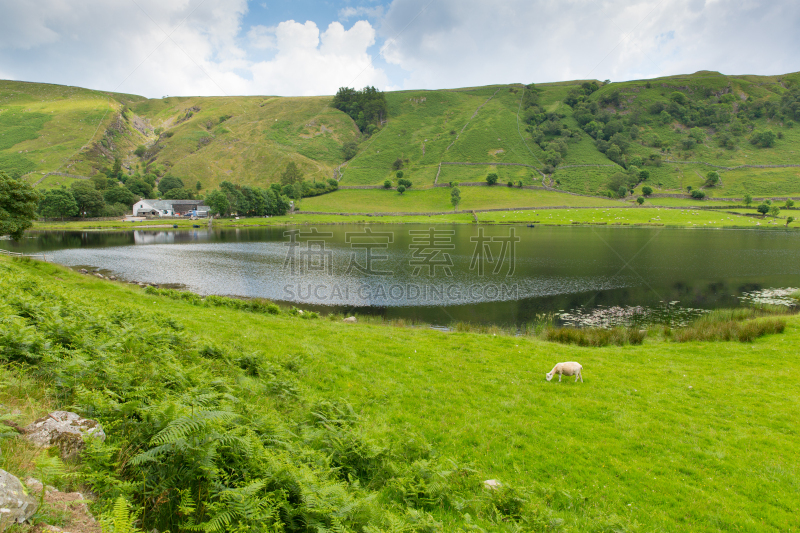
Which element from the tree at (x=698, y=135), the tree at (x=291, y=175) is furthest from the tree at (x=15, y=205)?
the tree at (x=698, y=135)

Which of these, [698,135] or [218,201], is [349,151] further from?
[698,135]

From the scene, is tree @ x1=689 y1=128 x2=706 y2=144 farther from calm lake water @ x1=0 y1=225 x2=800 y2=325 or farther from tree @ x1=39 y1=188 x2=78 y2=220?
tree @ x1=39 y1=188 x2=78 y2=220

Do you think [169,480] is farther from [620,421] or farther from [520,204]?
[520,204]

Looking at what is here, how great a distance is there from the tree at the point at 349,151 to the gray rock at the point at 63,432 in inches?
7705

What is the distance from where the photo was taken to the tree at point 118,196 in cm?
12562

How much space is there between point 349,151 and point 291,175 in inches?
1948

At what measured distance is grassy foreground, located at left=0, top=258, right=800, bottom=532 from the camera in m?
4.27

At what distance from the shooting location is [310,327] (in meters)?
19.0

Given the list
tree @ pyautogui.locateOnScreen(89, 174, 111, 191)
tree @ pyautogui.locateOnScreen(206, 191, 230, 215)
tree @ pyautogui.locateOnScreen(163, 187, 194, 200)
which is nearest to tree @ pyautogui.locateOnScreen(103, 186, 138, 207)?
tree @ pyautogui.locateOnScreen(89, 174, 111, 191)

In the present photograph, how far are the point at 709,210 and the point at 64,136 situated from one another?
29487 centimetres

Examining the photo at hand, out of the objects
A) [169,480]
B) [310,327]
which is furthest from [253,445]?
[310,327]

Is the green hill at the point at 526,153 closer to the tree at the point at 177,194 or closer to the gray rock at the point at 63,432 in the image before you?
the tree at the point at 177,194

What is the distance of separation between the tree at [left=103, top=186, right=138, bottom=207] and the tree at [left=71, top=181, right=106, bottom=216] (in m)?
11.3

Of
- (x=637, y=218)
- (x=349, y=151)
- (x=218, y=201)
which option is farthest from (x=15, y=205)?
(x=349, y=151)
